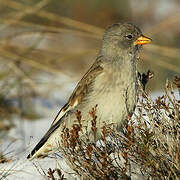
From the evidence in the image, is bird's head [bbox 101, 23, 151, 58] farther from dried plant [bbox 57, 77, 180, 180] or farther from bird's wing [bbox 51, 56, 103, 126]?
dried plant [bbox 57, 77, 180, 180]

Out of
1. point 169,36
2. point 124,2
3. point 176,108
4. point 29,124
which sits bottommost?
point 176,108

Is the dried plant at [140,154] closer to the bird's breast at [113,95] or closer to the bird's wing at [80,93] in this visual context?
the bird's breast at [113,95]

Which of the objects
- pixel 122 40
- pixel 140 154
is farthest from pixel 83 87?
pixel 140 154

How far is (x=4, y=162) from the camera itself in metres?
3.73

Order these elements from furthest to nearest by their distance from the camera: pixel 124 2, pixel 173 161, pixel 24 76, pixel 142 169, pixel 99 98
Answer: pixel 124 2 → pixel 24 76 → pixel 99 98 → pixel 142 169 → pixel 173 161

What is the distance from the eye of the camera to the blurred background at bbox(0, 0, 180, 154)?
5.21 meters

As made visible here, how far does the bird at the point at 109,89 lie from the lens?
3.57 meters

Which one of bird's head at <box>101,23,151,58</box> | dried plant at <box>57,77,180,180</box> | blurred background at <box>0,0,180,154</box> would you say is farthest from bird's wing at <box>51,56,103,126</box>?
blurred background at <box>0,0,180,154</box>

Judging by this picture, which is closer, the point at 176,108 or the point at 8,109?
the point at 176,108

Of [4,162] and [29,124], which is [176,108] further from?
[29,124]

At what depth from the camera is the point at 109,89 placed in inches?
142

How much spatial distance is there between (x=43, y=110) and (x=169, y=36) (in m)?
4.41

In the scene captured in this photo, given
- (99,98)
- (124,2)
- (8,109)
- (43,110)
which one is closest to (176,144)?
(99,98)

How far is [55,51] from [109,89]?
201 centimetres
